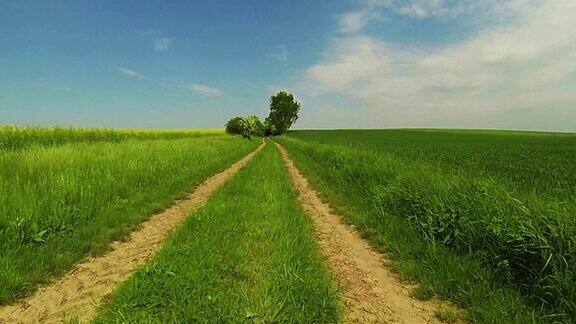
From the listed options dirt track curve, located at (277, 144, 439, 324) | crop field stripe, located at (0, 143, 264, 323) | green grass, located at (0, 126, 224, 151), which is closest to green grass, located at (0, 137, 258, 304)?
crop field stripe, located at (0, 143, 264, 323)

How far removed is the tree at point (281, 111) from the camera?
4163 inches

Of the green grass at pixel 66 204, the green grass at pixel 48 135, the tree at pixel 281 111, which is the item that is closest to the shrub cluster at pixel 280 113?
the tree at pixel 281 111

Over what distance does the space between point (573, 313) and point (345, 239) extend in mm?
3783

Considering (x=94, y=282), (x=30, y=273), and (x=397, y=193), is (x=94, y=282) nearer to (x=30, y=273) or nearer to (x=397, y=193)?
(x=30, y=273)

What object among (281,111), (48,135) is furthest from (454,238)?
(281,111)

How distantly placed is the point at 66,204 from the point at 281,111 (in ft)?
326

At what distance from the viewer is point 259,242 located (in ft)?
20.7

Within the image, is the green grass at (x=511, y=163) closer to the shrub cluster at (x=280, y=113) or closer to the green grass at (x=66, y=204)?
the green grass at (x=66, y=204)

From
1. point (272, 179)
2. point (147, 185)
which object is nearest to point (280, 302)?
point (147, 185)

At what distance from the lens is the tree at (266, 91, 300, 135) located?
106 meters

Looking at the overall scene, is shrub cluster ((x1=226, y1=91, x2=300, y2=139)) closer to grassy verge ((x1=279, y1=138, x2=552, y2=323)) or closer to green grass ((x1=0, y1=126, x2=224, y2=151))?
green grass ((x1=0, y1=126, x2=224, y2=151))

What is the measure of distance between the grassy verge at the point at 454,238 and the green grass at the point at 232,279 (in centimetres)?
149

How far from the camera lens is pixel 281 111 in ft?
348

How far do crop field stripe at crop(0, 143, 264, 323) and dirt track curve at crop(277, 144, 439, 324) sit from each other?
118 inches
